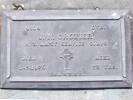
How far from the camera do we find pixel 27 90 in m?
4.63

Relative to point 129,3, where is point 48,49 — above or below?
below

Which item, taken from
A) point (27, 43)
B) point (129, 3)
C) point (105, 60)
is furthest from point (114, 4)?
point (27, 43)

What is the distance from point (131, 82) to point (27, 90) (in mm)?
897

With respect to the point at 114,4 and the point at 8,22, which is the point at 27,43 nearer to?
the point at 8,22

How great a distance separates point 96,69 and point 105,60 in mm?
111

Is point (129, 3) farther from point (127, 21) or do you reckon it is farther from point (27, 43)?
point (27, 43)

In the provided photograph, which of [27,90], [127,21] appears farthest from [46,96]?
[127,21]

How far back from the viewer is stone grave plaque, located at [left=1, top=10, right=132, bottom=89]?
180 inches

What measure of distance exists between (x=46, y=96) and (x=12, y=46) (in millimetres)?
523

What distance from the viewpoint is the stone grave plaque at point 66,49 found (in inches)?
180

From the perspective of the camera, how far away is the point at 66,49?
463 centimetres

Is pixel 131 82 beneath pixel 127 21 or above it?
beneath

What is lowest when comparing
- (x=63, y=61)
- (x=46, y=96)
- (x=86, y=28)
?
(x=46, y=96)

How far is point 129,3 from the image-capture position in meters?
4.84
